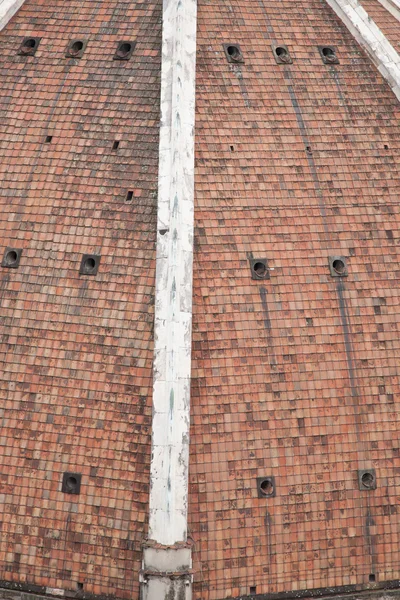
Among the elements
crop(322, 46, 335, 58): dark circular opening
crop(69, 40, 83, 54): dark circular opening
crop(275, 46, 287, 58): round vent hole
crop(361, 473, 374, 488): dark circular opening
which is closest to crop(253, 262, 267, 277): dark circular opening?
crop(361, 473, 374, 488): dark circular opening

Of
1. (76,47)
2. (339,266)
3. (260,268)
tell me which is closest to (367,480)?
(339,266)

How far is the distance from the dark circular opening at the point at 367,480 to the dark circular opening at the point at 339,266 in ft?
21.7

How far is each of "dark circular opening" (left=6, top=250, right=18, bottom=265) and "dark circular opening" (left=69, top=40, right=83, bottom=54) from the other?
7.81m

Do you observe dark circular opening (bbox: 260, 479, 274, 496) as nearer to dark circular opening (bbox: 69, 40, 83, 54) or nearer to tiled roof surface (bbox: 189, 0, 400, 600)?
tiled roof surface (bbox: 189, 0, 400, 600)

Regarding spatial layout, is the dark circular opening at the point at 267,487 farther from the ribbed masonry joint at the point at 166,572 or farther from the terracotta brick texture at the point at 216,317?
the ribbed masonry joint at the point at 166,572

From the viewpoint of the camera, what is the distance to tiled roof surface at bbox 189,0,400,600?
33.6 meters

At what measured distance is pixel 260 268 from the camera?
35188 mm

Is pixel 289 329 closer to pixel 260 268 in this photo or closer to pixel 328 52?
pixel 260 268

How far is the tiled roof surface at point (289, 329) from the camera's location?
110ft

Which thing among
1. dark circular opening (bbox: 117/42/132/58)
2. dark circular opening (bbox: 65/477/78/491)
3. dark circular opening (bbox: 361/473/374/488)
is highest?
dark circular opening (bbox: 117/42/132/58)

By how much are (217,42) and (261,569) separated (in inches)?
704

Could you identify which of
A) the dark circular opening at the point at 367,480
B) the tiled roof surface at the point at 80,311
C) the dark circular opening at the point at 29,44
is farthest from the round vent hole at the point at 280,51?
the dark circular opening at the point at 367,480

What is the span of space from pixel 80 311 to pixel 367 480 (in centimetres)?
1065

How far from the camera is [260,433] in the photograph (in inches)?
1337
